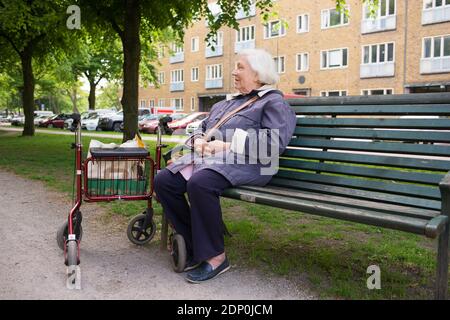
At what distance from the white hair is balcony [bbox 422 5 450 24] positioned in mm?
29047

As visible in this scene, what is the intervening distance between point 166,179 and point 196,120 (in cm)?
2344

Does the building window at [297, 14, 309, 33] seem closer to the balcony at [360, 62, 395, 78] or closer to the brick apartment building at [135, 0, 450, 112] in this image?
the brick apartment building at [135, 0, 450, 112]

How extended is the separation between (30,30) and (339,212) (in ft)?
52.2

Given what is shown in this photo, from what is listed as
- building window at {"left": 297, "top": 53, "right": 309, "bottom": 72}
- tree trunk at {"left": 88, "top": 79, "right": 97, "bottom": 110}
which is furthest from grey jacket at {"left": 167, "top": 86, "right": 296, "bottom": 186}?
tree trunk at {"left": 88, "top": 79, "right": 97, "bottom": 110}

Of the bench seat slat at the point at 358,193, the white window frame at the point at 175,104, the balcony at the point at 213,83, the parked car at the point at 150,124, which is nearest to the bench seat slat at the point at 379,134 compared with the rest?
the bench seat slat at the point at 358,193

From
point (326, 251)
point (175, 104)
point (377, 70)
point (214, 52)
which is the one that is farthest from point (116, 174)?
point (175, 104)

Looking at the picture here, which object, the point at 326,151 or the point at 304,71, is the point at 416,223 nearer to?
the point at 326,151

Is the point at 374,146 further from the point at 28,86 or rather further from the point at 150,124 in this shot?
the point at 150,124

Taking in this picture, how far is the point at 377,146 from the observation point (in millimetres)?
3430

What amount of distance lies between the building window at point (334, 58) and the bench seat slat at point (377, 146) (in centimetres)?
3139

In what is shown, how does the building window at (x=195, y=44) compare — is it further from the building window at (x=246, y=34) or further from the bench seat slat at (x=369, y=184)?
the bench seat slat at (x=369, y=184)

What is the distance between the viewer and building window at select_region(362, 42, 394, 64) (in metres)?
31.8

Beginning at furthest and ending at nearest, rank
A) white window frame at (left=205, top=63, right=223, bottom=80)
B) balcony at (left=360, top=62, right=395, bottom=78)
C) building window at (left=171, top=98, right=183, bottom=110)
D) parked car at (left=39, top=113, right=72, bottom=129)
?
1. building window at (left=171, top=98, right=183, bottom=110)
2. white window frame at (left=205, top=63, right=223, bottom=80)
3. parked car at (left=39, top=113, right=72, bottom=129)
4. balcony at (left=360, top=62, right=395, bottom=78)

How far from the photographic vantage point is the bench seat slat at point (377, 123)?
3.21 metres
